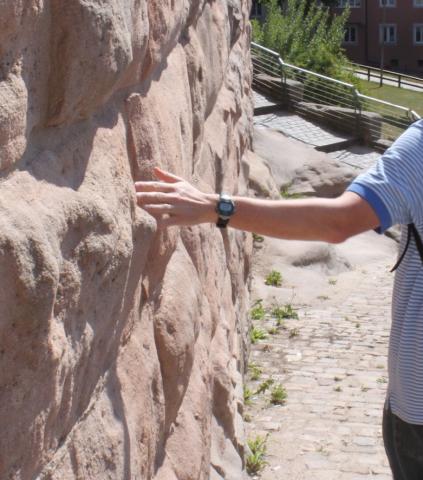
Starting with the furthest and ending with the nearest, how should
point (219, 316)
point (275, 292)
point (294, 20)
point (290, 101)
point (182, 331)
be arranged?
point (294, 20) < point (290, 101) < point (275, 292) < point (219, 316) < point (182, 331)

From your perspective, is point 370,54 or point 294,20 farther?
point 370,54

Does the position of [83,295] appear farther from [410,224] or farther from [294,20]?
[294,20]

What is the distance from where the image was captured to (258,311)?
7219 mm

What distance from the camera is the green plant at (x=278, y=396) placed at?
5.45m

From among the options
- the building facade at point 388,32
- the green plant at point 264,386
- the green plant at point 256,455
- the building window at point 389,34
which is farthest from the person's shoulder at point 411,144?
the building window at point 389,34

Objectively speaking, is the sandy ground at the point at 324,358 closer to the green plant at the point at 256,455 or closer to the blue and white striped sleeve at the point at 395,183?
the green plant at the point at 256,455

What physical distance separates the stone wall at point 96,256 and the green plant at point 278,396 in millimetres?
2404

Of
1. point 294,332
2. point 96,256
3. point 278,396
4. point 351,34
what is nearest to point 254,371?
point 278,396

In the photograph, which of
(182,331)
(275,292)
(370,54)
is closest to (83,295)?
(182,331)

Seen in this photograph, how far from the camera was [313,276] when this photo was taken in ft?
27.1

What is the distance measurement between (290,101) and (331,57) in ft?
15.1

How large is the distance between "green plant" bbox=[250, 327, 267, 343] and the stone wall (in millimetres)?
3536

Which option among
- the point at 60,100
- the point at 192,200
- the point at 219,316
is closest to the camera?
the point at 60,100

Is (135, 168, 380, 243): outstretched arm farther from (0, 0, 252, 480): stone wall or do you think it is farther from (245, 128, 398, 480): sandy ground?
(245, 128, 398, 480): sandy ground
